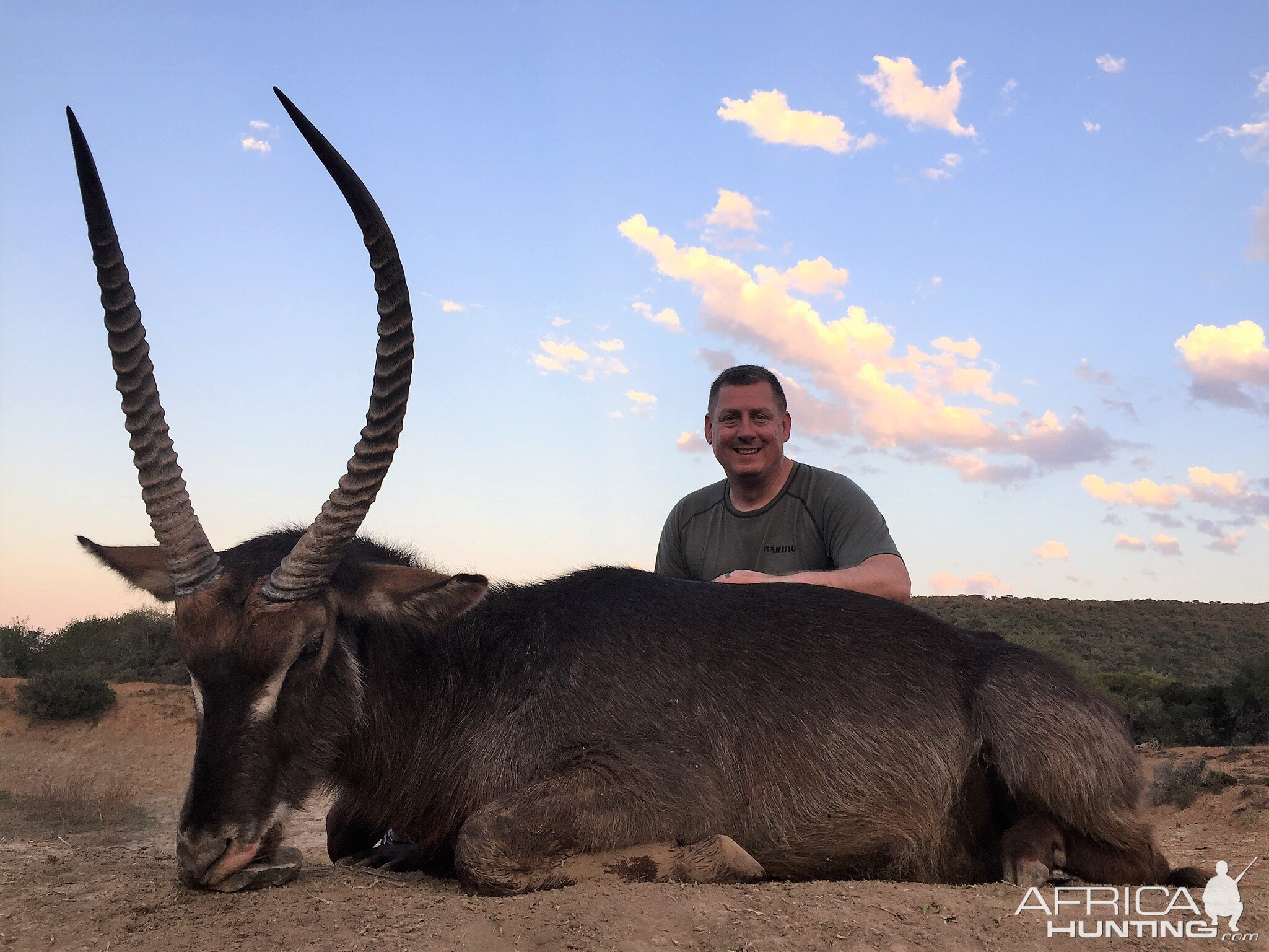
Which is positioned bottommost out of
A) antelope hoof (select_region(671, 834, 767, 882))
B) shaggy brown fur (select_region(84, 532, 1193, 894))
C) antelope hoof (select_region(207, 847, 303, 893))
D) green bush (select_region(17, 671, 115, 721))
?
green bush (select_region(17, 671, 115, 721))

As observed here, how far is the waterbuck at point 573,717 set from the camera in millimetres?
3719

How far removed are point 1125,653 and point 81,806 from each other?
92.0 ft

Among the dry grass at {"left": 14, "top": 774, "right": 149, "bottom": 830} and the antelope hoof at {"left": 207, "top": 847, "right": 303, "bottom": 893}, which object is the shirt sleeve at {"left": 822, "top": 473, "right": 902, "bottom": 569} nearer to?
the antelope hoof at {"left": 207, "top": 847, "right": 303, "bottom": 893}

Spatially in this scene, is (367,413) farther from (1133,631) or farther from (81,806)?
(1133,631)

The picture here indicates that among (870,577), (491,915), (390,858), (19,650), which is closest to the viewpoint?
(491,915)

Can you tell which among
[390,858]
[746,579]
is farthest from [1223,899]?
[390,858]

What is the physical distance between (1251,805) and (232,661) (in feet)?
29.0

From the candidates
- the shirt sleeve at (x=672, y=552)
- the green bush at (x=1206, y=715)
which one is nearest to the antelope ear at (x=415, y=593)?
the shirt sleeve at (x=672, y=552)

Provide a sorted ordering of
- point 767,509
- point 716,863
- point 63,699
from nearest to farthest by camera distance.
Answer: point 716,863 → point 767,509 → point 63,699

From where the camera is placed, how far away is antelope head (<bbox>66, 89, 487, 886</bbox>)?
11.9 ft

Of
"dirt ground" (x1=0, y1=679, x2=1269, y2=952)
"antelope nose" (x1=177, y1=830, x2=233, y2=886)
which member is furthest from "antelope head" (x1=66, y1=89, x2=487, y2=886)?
"dirt ground" (x1=0, y1=679, x2=1269, y2=952)

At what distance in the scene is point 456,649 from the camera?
174 inches

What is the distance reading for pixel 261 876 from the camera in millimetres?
3697

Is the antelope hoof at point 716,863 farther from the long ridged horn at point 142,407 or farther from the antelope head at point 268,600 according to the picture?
the long ridged horn at point 142,407
